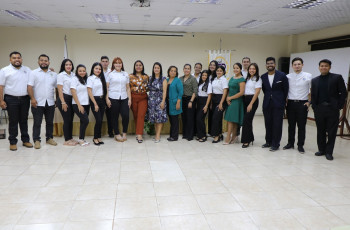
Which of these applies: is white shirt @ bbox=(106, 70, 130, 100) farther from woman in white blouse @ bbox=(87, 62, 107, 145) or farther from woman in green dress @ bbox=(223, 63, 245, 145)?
woman in green dress @ bbox=(223, 63, 245, 145)

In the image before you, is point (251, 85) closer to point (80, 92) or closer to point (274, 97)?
point (274, 97)

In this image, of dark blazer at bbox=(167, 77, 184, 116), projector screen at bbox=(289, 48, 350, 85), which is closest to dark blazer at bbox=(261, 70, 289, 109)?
dark blazer at bbox=(167, 77, 184, 116)

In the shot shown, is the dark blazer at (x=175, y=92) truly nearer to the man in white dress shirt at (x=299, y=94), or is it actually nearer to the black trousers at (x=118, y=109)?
the black trousers at (x=118, y=109)

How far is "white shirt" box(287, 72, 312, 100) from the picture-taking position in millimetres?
4363

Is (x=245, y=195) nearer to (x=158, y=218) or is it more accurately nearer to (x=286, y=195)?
(x=286, y=195)

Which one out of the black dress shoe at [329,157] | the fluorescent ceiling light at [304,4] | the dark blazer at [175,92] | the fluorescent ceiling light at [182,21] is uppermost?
the fluorescent ceiling light at [182,21]

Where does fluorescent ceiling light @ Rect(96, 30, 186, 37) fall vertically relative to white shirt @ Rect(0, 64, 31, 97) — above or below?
above

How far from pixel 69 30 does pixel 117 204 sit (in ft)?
23.0

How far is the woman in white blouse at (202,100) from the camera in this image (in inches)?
199

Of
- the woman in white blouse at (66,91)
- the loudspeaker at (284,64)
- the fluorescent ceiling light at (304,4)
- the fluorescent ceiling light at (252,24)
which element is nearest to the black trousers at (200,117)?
the woman in white blouse at (66,91)

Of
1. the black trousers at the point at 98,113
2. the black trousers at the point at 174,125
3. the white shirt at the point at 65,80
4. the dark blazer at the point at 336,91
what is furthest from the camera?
the black trousers at the point at 174,125

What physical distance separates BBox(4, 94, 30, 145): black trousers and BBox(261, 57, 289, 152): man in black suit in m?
4.04

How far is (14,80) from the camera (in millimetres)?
4262

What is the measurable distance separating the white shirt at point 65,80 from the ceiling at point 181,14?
1620mm
